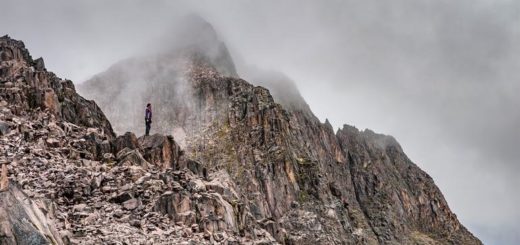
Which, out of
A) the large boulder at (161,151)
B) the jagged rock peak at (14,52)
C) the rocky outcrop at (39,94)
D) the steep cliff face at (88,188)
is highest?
the jagged rock peak at (14,52)

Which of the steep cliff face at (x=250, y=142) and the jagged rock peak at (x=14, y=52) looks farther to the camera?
the steep cliff face at (x=250, y=142)

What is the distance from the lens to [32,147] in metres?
47.2

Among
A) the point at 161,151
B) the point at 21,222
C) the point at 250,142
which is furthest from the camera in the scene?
the point at 250,142

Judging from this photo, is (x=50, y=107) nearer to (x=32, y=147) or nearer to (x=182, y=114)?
(x=32, y=147)

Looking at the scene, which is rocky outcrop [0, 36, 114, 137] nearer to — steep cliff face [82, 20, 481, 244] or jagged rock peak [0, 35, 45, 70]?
jagged rock peak [0, 35, 45, 70]

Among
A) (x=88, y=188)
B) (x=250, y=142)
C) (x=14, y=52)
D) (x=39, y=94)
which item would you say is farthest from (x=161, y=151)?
(x=250, y=142)

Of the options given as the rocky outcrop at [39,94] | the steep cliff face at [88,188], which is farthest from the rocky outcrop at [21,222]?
the rocky outcrop at [39,94]

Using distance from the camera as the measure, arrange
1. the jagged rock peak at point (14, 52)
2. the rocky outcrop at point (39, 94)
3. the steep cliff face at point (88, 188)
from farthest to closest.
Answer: the jagged rock peak at point (14, 52) < the rocky outcrop at point (39, 94) < the steep cliff face at point (88, 188)

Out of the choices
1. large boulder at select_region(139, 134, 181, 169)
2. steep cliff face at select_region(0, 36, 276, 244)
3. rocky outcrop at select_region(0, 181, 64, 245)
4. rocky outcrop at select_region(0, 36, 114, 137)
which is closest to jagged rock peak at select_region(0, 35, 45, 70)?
rocky outcrop at select_region(0, 36, 114, 137)

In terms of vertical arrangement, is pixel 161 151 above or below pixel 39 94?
below

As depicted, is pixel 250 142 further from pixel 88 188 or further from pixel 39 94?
pixel 88 188

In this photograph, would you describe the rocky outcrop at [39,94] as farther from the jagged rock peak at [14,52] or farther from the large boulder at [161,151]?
the large boulder at [161,151]

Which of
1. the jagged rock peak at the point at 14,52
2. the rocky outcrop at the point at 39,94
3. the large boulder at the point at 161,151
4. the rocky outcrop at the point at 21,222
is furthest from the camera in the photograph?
the jagged rock peak at the point at 14,52

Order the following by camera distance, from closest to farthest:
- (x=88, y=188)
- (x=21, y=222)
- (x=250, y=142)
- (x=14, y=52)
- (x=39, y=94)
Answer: (x=21, y=222) < (x=88, y=188) < (x=39, y=94) < (x=14, y=52) < (x=250, y=142)
